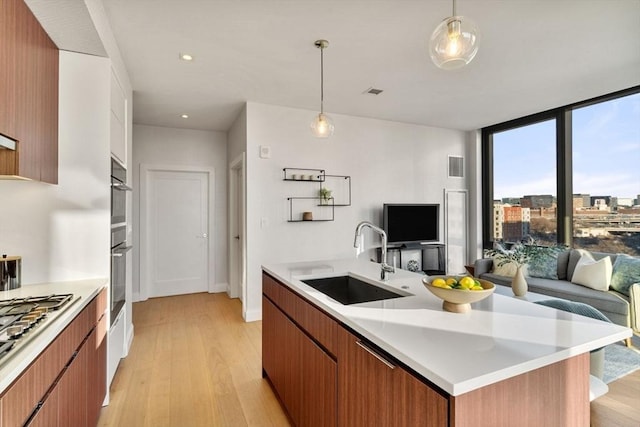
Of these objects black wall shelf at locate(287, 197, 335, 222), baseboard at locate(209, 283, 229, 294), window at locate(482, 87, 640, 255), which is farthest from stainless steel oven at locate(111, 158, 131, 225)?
window at locate(482, 87, 640, 255)

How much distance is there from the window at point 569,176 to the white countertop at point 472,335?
361 centimetres

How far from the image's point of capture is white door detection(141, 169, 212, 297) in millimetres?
5020

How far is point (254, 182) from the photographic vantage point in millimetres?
4066

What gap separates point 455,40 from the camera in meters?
1.55

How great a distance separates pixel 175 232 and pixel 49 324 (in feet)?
13.1

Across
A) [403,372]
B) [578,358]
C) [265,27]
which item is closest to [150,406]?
[403,372]

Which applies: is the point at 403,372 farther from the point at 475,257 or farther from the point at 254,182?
the point at 475,257

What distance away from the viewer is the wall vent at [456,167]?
18.4 feet

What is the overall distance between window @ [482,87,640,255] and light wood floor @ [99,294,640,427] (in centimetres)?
218

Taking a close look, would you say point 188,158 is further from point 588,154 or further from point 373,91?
point 588,154

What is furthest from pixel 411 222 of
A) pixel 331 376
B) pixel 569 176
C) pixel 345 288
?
pixel 331 376

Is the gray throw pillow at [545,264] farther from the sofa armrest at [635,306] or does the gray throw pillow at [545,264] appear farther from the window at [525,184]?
the sofa armrest at [635,306]

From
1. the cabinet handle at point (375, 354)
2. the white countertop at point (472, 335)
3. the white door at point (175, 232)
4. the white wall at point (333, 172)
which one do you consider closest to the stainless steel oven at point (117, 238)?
the white wall at point (333, 172)

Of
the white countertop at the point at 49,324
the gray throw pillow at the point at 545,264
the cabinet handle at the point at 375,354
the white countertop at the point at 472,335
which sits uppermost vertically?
the white countertop at the point at 472,335
